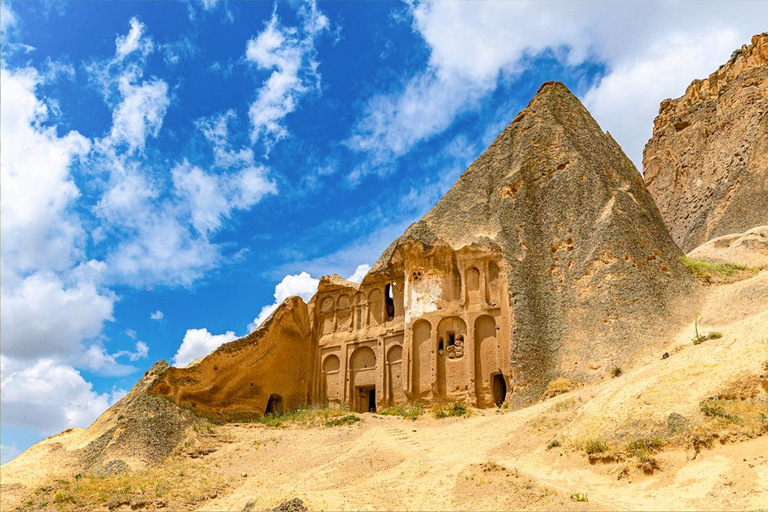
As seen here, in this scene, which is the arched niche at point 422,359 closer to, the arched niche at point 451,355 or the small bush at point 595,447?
the arched niche at point 451,355

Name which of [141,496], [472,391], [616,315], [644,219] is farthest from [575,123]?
[141,496]

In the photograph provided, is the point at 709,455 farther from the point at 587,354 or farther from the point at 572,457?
the point at 587,354

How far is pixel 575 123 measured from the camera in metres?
31.2

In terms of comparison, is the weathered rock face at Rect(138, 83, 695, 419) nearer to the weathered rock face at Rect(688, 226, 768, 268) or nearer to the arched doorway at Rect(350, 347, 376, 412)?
the arched doorway at Rect(350, 347, 376, 412)

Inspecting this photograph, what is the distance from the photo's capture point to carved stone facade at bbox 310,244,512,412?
82.9ft

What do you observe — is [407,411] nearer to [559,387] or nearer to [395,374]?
[395,374]

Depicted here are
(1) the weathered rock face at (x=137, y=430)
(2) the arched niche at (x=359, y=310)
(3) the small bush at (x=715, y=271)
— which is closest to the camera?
(1) the weathered rock face at (x=137, y=430)

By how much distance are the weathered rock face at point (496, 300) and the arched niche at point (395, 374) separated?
0.20ft

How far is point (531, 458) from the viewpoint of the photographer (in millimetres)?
14930

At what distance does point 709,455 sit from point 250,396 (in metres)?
19.6

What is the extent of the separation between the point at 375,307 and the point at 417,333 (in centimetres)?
353

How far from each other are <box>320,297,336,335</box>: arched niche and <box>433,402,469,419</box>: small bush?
832 cm

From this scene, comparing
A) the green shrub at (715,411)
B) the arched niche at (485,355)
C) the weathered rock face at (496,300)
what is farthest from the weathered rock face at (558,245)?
the green shrub at (715,411)

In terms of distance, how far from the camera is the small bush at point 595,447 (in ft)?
45.2
